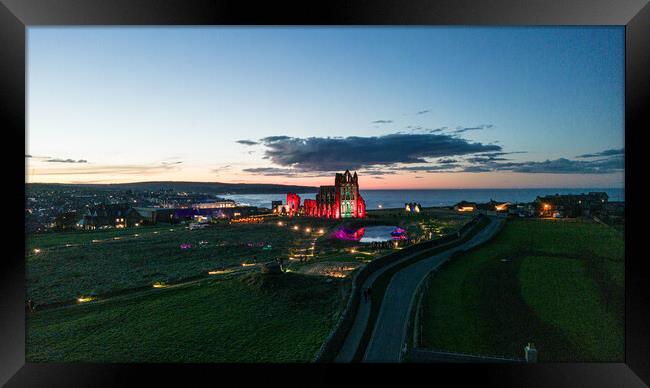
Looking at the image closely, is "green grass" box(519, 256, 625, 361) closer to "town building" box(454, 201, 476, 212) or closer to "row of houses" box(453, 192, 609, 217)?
"row of houses" box(453, 192, 609, 217)

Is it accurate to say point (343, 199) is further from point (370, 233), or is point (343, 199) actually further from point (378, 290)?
point (378, 290)

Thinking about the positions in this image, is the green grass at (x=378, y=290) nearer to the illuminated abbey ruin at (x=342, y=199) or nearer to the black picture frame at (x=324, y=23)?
the black picture frame at (x=324, y=23)

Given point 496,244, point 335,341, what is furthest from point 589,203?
point 335,341

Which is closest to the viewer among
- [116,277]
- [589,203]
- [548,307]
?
[548,307]

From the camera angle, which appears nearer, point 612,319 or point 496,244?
point 612,319

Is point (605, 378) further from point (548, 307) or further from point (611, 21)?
point (611, 21)

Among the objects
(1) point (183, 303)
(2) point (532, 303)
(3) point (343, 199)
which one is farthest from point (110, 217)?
(2) point (532, 303)
